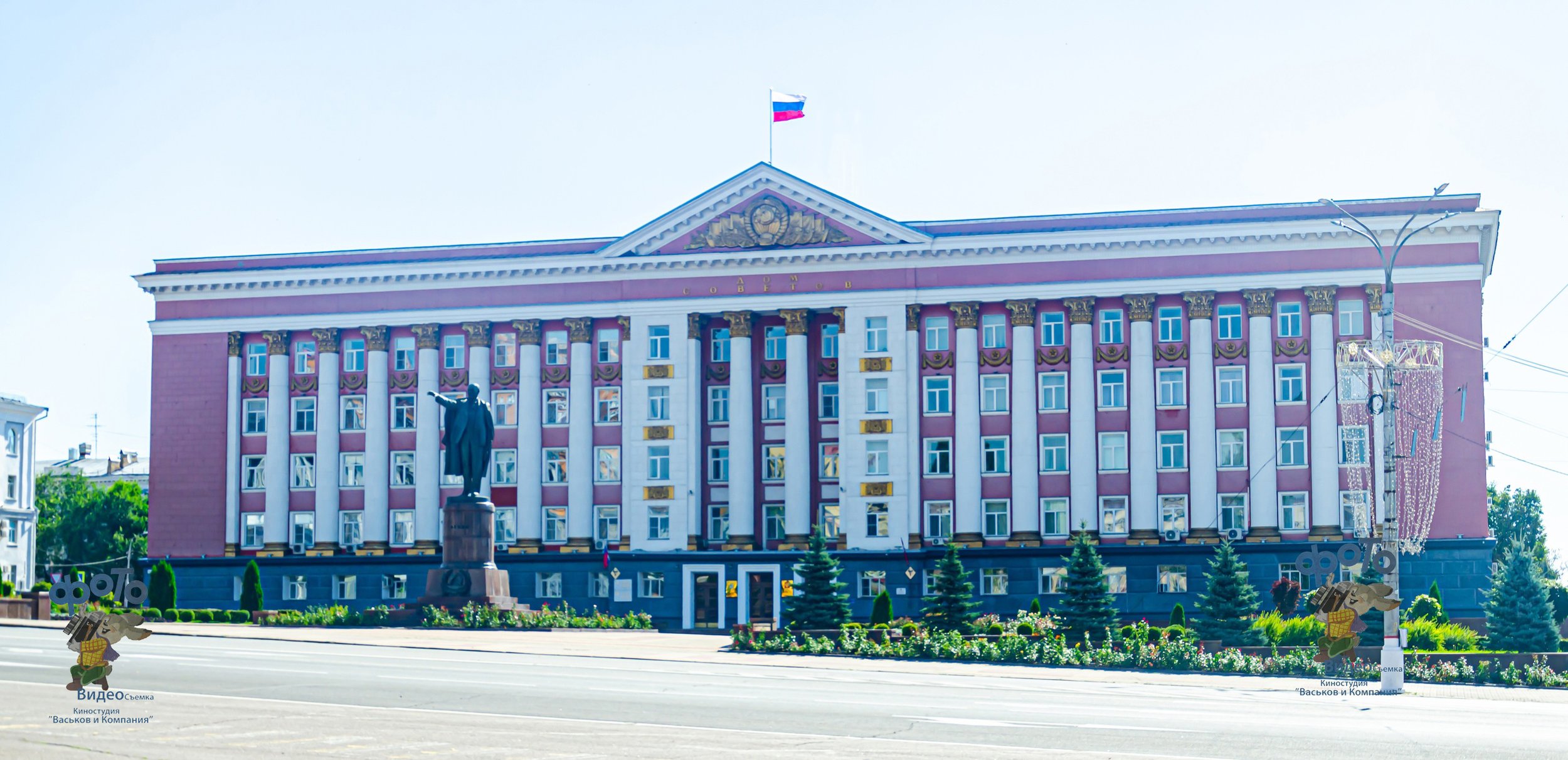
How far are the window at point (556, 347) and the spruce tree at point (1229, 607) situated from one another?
110 feet

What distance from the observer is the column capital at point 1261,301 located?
65875 mm

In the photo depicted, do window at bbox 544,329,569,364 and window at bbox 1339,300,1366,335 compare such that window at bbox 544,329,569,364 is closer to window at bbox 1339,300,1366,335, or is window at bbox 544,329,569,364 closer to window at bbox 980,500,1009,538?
window at bbox 980,500,1009,538

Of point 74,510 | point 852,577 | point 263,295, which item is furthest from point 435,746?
point 74,510

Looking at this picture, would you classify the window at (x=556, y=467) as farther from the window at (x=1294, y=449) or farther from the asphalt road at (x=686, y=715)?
the asphalt road at (x=686, y=715)

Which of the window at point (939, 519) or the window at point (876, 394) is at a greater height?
the window at point (876, 394)

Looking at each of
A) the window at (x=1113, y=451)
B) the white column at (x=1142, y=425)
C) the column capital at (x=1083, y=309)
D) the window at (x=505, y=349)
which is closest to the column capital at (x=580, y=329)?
the window at (x=505, y=349)

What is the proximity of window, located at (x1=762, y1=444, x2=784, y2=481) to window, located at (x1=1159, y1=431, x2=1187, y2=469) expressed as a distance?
1571cm

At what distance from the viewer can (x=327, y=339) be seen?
73.2 m

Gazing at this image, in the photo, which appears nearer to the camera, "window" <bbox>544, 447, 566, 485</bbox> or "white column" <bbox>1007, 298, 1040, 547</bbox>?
"white column" <bbox>1007, 298, 1040, 547</bbox>

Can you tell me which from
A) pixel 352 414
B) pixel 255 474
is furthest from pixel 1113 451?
pixel 255 474

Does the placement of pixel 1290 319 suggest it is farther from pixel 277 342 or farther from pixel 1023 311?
pixel 277 342

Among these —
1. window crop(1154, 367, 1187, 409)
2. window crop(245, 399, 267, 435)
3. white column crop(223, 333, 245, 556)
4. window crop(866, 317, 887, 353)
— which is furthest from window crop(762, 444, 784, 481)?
white column crop(223, 333, 245, 556)

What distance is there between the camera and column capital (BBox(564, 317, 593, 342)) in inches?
2798

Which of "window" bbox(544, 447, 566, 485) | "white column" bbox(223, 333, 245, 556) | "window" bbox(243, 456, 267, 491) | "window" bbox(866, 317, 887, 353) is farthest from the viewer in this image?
"window" bbox(243, 456, 267, 491)
